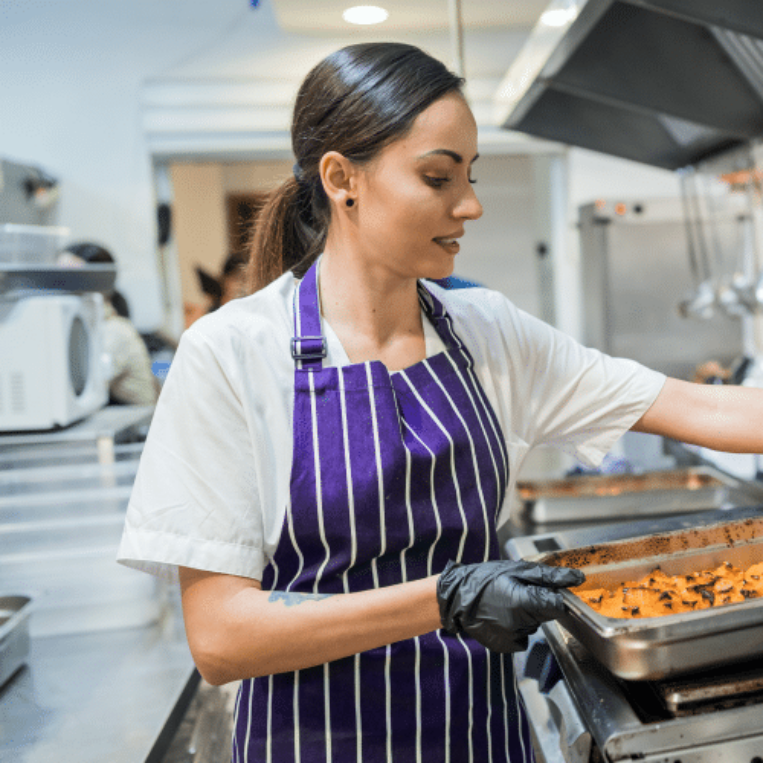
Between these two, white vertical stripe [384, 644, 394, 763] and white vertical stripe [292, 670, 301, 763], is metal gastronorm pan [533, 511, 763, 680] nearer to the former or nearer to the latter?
white vertical stripe [384, 644, 394, 763]

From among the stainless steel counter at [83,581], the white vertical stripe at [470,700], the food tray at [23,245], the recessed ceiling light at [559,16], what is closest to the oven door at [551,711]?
the white vertical stripe at [470,700]

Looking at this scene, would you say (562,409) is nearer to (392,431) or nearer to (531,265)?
(392,431)

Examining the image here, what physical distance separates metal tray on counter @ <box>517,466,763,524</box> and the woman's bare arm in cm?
137

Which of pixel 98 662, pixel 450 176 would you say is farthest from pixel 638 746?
pixel 98 662

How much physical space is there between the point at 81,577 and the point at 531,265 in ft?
14.6

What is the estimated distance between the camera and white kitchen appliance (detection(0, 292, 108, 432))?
1.68 metres

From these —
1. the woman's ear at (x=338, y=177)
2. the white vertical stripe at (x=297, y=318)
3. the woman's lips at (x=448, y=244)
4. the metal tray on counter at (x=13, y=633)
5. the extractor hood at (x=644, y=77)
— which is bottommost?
the metal tray on counter at (x=13, y=633)

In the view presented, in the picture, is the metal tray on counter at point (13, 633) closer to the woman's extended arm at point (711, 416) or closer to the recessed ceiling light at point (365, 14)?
the woman's extended arm at point (711, 416)

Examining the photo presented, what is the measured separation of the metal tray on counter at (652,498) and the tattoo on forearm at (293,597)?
138cm

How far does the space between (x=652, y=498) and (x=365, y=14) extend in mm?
2491

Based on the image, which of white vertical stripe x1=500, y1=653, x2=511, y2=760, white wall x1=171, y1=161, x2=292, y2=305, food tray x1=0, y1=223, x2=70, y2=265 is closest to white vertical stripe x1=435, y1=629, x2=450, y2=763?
white vertical stripe x1=500, y1=653, x2=511, y2=760

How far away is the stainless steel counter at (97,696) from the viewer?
1245mm

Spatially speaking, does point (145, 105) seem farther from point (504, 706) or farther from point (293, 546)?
point (504, 706)

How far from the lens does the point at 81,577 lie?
167cm
